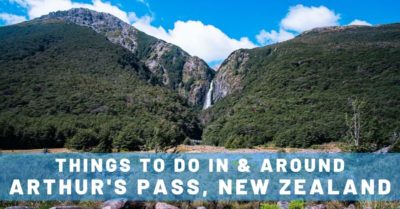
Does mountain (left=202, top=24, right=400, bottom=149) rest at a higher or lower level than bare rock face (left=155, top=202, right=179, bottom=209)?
higher

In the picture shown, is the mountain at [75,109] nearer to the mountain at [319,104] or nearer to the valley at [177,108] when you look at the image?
the valley at [177,108]

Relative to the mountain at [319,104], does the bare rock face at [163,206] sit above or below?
below

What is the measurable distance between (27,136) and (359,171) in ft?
325

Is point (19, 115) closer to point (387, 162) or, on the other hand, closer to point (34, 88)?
point (34, 88)

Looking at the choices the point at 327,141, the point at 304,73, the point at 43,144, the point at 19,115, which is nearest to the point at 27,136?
the point at 43,144
